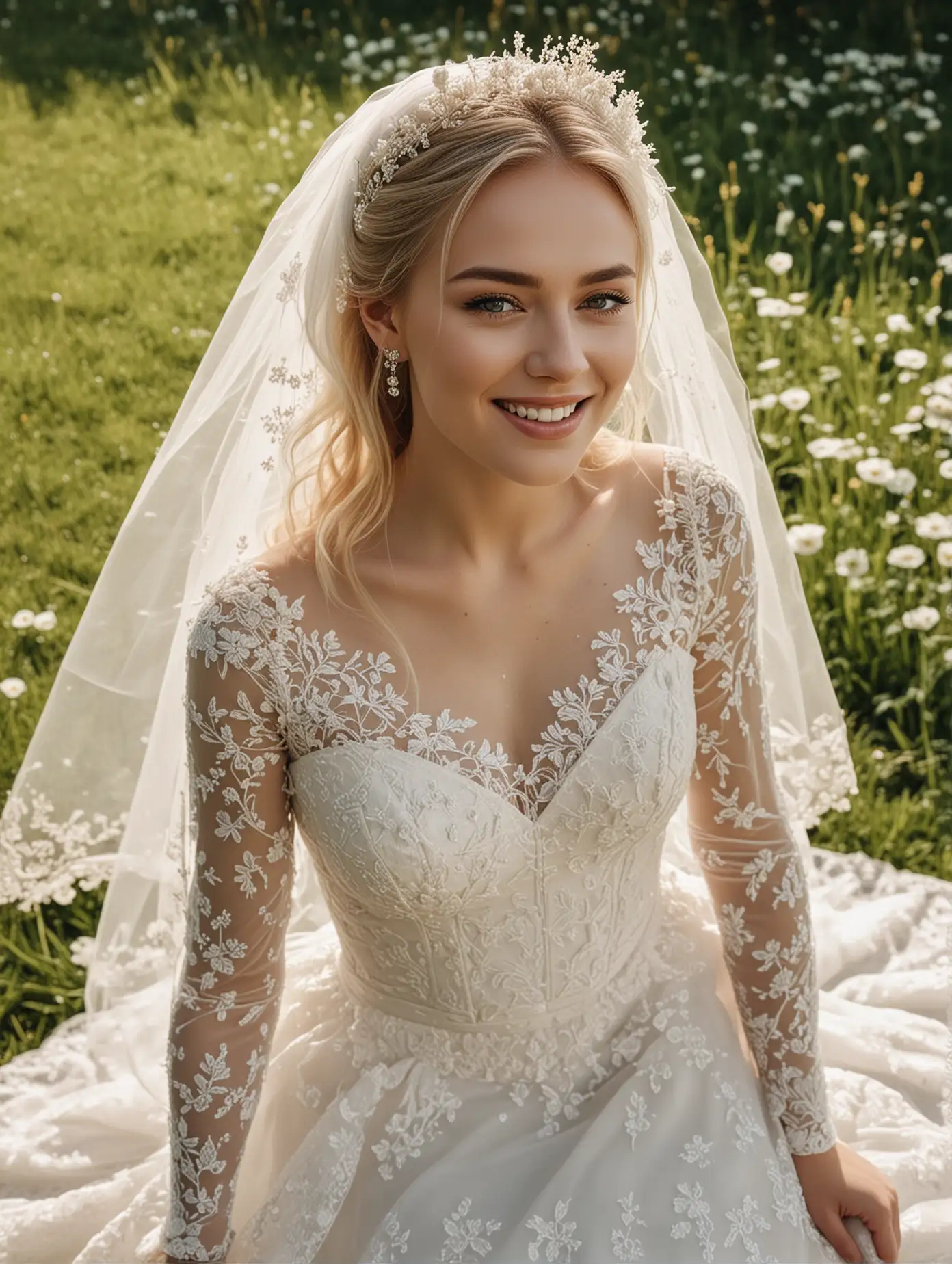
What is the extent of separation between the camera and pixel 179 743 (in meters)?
3.32

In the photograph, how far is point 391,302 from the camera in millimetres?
2648

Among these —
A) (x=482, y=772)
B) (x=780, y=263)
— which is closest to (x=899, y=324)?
(x=780, y=263)

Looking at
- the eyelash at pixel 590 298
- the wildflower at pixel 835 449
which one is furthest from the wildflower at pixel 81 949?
the wildflower at pixel 835 449

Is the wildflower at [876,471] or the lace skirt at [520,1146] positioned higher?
the wildflower at [876,471]

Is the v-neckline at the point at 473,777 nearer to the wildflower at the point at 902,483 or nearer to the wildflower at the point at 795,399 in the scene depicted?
the wildflower at the point at 902,483

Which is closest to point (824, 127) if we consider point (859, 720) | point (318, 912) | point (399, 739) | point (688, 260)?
point (859, 720)

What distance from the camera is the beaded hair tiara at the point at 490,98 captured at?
8.39 feet

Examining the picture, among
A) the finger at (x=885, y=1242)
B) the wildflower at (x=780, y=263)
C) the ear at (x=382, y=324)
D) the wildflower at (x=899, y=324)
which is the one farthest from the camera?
the wildflower at (x=780, y=263)

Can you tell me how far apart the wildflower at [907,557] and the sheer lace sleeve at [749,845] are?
2.15 m

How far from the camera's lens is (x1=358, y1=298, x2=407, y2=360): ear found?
2674 mm

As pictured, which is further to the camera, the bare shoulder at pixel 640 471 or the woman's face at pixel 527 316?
the bare shoulder at pixel 640 471

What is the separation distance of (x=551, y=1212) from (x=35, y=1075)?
1786mm

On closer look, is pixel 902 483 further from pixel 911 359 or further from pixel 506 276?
pixel 506 276

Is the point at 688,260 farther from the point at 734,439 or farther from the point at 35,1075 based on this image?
the point at 35,1075
